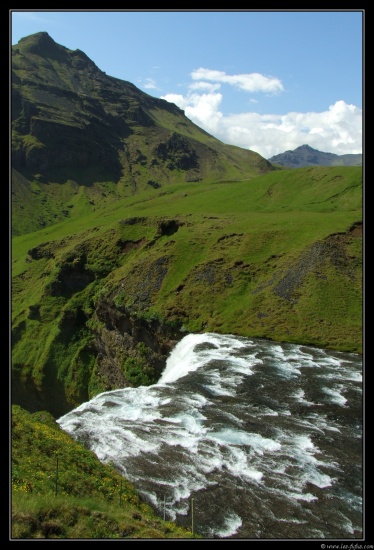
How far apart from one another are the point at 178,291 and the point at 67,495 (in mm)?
50174

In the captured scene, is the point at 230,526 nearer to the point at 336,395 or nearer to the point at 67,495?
the point at 67,495

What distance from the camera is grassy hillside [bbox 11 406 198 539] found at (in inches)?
519

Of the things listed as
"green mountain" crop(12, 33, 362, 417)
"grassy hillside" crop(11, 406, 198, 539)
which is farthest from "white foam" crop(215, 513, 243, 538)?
"green mountain" crop(12, 33, 362, 417)

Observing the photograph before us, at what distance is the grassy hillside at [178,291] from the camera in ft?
181

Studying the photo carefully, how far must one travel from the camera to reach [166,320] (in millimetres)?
59656

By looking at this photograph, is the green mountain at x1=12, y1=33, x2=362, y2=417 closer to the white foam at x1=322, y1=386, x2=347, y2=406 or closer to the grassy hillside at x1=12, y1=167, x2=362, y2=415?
the grassy hillside at x1=12, y1=167, x2=362, y2=415

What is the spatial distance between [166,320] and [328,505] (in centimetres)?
4132

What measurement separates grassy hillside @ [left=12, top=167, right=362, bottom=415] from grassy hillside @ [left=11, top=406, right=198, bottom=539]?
3241 cm

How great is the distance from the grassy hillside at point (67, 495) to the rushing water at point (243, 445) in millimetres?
1962

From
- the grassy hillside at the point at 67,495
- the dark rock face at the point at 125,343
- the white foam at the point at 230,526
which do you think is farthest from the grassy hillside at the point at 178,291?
the grassy hillside at the point at 67,495

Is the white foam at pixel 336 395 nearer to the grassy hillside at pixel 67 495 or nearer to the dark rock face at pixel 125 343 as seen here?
the grassy hillside at pixel 67 495

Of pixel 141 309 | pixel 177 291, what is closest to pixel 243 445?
→ pixel 177 291

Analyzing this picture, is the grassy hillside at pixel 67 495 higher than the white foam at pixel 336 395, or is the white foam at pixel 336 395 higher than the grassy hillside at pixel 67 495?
the grassy hillside at pixel 67 495
